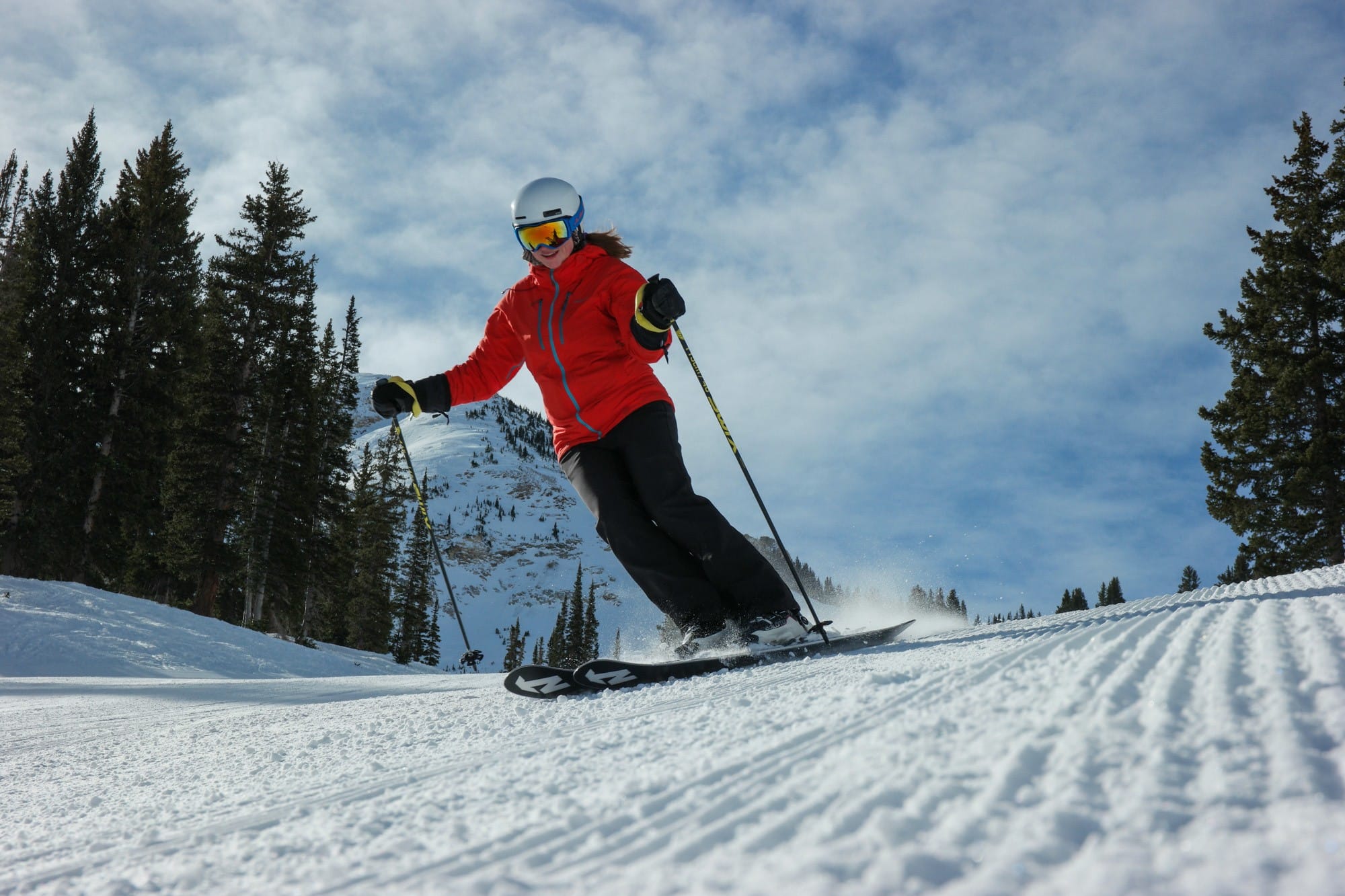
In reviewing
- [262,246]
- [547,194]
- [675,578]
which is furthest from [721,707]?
[262,246]

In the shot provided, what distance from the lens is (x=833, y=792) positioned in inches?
31.7

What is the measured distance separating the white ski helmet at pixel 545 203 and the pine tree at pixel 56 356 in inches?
794

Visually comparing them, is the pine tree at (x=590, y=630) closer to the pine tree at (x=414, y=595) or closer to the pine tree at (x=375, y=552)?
the pine tree at (x=414, y=595)

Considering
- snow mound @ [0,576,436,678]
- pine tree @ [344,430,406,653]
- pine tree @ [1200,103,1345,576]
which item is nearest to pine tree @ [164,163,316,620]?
snow mound @ [0,576,436,678]

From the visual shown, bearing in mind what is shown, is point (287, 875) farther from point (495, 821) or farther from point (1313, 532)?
point (1313, 532)

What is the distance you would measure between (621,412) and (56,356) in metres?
23.9

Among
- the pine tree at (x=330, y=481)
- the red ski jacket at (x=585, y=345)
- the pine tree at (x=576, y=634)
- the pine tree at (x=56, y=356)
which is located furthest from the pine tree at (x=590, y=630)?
the red ski jacket at (x=585, y=345)

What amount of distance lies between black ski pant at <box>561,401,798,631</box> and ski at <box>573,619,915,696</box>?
0.84 feet

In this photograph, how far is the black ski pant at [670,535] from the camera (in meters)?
2.80

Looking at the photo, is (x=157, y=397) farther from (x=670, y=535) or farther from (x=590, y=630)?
(x=590, y=630)

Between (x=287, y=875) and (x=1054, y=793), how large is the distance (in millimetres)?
788

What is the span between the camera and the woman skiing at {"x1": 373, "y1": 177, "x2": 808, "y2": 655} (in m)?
2.80

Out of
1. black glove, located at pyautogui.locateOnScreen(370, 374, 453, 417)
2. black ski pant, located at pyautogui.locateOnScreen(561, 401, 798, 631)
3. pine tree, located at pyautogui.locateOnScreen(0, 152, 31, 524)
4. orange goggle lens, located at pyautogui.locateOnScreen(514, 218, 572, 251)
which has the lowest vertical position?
black ski pant, located at pyautogui.locateOnScreen(561, 401, 798, 631)

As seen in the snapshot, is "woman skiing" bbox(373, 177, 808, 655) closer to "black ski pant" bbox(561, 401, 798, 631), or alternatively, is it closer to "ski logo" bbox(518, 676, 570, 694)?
"black ski pant" bbox(561, 401, 798, 631)
